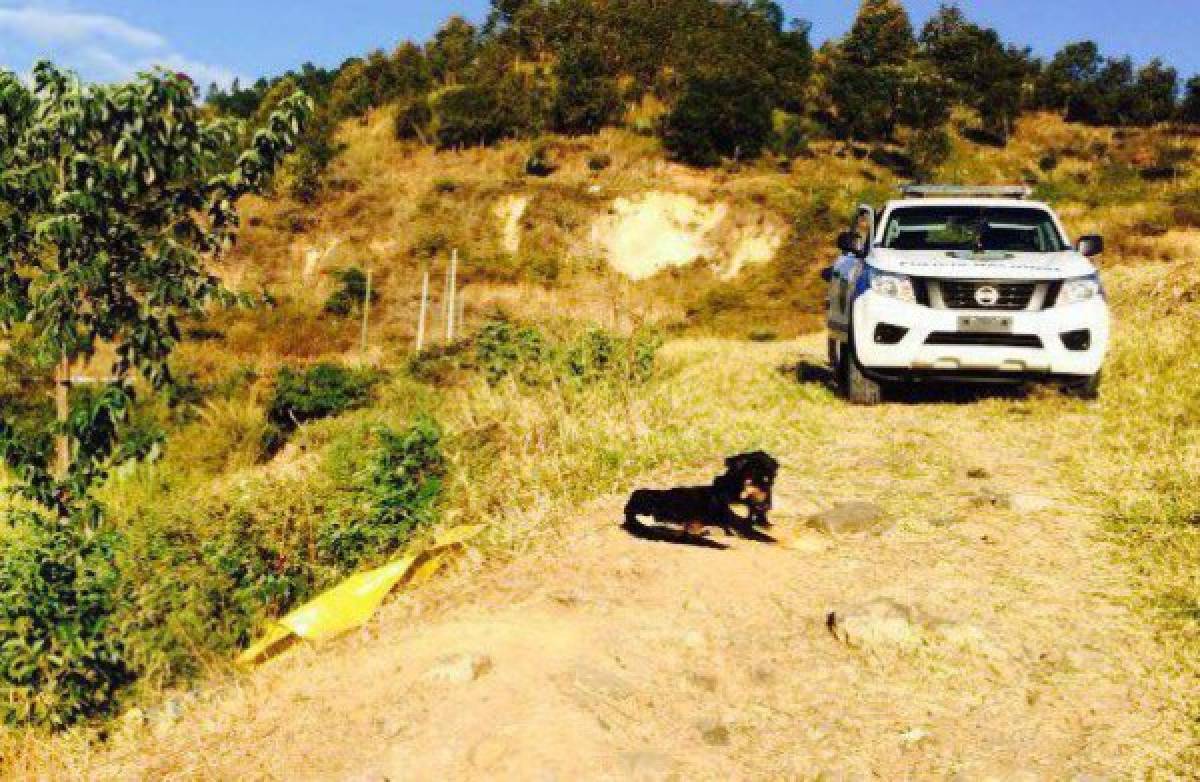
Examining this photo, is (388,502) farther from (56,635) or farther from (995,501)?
(995,501)

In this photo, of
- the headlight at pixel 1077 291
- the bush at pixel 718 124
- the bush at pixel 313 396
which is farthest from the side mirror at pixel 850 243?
the bush at pixel 718 124

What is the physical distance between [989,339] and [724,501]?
4618 millimetres

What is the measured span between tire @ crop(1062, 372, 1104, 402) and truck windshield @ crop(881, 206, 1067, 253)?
4.47ft

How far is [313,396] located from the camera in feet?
64.5

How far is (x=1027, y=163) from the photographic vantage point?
176ft

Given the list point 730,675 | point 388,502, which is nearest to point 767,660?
point 730,675

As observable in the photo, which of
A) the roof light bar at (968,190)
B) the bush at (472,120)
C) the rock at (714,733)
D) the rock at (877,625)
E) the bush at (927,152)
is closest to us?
the rock at (714,733)

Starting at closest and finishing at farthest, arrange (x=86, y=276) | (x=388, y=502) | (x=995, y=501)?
(x=995, y=501), (x=86, y=276), (x=388, y=502)

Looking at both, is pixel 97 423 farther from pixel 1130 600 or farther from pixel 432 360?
pixel 432 360

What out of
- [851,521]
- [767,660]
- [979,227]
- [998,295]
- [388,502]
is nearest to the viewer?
[767,660]

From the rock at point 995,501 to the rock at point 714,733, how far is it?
303 centimetres

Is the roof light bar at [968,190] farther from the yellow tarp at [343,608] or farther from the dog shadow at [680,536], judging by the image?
the yellow tarp at [343,608]

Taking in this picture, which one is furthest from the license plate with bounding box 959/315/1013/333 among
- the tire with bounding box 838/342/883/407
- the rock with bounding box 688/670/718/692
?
the rock with bounding box 688/670/718/692

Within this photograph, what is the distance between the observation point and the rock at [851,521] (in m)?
5.27
